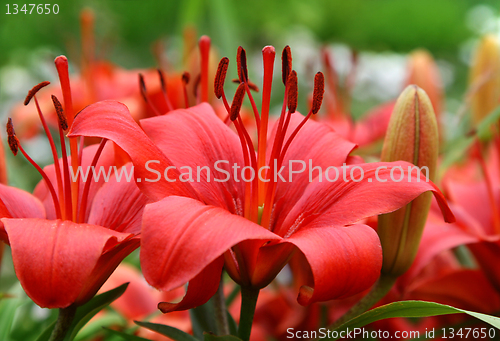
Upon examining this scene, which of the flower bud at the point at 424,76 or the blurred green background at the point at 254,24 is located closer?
the flower bud at the point at 424,76

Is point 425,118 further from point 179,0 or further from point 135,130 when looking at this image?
point 179,0

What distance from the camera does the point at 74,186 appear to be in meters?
0.37

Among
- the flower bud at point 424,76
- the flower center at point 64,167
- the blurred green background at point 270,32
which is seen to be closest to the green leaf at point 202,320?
the flower center at point 64,167

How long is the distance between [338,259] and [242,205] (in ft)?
0.42

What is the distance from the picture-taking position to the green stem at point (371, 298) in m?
0.38

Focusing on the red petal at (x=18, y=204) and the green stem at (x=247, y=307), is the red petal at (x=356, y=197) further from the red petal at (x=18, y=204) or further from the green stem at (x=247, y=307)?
the red petal at (x=18, y=204)

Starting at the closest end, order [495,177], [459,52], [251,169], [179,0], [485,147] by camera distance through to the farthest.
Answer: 1. [251,169]
2. [495,177]
3. [485,147]
4. [179,0]
5. [459,52]

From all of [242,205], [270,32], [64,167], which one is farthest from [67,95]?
[270,32]

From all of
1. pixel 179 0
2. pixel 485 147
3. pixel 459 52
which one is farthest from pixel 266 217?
pixel 459 52

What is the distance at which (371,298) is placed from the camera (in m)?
0.38

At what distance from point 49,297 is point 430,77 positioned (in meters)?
0.74

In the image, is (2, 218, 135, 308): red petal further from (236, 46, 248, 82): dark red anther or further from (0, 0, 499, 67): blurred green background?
(0, 0, 499, 67): blurred green background

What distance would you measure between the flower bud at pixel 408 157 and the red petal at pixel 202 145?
4.6 inches

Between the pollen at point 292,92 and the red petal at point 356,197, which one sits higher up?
the pollen at point 292,92
